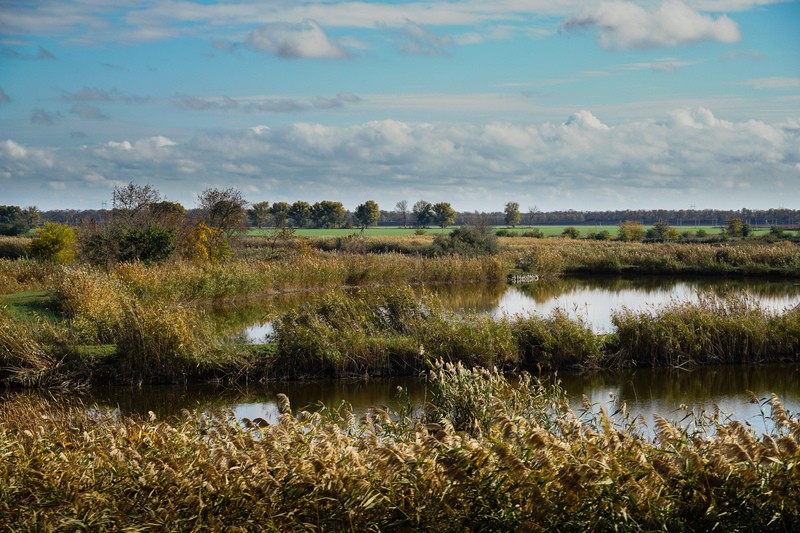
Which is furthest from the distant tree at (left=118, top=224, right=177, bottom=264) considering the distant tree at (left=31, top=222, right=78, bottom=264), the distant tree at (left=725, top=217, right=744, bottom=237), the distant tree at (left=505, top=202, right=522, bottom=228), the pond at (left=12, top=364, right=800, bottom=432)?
the distant tree at (left=505, top=202, right=522, bottom=228)

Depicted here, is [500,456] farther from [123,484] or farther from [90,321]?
[90,321]

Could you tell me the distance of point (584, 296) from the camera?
1280 inches

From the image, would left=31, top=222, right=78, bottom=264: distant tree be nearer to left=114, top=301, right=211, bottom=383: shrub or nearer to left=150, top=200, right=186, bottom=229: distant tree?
left=150, top=200, right=186, bottom=229: distant tree

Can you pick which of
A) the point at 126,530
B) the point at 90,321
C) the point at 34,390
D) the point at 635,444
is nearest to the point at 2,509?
the point at 126,530

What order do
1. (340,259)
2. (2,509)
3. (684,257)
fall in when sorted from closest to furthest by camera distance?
1. (2,509)
2. (340,259)
3. (684,257)

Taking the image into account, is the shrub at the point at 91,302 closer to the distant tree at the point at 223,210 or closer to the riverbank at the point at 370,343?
the riverbank at the point at 370,343

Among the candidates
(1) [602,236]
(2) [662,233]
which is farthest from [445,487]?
(1) [602,236]

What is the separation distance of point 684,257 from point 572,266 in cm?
614

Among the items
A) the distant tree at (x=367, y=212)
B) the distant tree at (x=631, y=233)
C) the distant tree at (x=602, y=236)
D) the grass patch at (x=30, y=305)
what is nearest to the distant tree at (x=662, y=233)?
the distant tree at (x=631, y=233)

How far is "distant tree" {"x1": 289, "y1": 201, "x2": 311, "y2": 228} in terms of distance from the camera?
114 m

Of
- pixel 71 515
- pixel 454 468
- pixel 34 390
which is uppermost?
pixel 454 468

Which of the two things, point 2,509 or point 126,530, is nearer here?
point 126,530

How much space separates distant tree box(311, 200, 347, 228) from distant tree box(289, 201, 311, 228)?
53.7 inches

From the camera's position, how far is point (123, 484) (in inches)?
249
